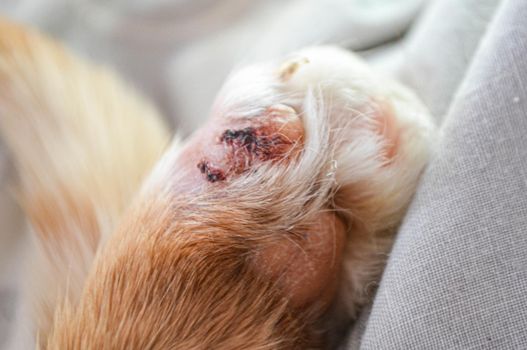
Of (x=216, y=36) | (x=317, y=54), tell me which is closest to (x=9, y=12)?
(x=216, y=36)

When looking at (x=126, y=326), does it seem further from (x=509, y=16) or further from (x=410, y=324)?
(x=509, y=16)

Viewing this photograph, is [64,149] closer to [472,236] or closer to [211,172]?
[211,172]

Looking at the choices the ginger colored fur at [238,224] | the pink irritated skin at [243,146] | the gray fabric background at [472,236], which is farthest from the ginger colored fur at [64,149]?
the gray fabric background at [472,236]

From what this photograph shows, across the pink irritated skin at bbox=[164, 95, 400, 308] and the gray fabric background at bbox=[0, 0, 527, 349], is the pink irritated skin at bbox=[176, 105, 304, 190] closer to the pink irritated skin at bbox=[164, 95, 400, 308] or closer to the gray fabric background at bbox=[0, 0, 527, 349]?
the pink irritated skin at bbox=[164, 95, 400, 308]

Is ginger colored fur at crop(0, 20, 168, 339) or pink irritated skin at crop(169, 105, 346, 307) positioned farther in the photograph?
ginger colored fur at crop(0, 20, 168, 339)

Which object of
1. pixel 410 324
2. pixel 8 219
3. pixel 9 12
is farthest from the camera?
pixel 9 12

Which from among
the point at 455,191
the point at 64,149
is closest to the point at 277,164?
the point at 455,191

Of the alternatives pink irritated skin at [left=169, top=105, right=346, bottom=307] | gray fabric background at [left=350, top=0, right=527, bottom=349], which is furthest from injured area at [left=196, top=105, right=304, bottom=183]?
gray fabric background at [left=350, top=0, right=527, bottom=349]

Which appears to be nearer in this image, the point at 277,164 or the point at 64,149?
the point at 277,164
